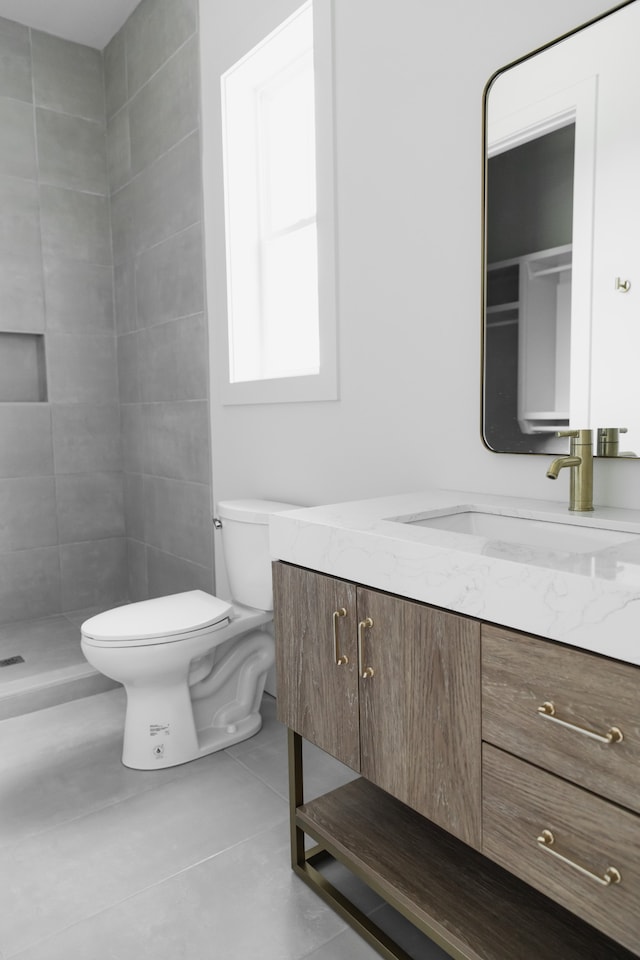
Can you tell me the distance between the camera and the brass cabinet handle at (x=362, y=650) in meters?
1.29

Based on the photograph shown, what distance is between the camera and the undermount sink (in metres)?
1.25

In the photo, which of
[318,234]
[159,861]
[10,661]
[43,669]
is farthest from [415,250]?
[10,661]

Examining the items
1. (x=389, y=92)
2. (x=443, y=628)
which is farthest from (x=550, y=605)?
(x=389, y=92)

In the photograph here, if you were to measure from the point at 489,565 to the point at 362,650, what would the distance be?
38 cm

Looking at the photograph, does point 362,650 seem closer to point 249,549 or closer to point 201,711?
point 249,549

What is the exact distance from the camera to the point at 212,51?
251 cm

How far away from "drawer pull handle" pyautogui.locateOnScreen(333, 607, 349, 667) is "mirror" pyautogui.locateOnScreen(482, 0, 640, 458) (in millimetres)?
573

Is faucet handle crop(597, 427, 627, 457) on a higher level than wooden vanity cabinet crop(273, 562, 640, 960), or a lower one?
higher

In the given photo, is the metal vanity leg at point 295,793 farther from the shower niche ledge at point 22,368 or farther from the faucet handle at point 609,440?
the shower niche ledge at point 22,368

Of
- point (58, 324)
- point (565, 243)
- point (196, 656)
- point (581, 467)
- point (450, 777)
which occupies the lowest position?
point (196, 656)

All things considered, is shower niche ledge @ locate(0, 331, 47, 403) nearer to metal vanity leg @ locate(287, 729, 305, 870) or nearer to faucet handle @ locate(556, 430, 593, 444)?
metal vanity leg @ locate(287, 729, 305, 870)

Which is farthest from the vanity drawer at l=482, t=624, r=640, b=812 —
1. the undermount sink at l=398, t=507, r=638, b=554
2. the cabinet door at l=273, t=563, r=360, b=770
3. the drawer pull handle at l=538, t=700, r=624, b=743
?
the cabinet door at l=273, t=563, r=360, b=770

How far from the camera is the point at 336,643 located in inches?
53.7

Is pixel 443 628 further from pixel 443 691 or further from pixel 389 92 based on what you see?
pixel 389 92
